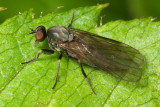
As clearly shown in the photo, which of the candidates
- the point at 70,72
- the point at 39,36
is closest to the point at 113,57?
the point at 70,72

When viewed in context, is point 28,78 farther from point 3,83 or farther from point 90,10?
point 90,10

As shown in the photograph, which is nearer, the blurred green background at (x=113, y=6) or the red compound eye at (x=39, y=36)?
the red compound eye at (x=39, y=36)

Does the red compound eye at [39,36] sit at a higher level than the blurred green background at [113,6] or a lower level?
higher

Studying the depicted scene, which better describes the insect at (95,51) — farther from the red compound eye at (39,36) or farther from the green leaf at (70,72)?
the green leaf at (70,72)

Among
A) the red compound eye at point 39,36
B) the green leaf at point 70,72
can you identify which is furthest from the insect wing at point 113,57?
the red compound eye at point 39,36

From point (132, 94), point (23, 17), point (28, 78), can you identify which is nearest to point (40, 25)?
point (23, 17)

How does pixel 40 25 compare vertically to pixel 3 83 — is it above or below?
above

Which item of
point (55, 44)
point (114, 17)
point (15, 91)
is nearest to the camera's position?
point (15, 91)
